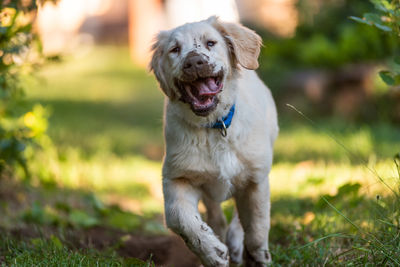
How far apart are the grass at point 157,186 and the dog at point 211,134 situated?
344 mm

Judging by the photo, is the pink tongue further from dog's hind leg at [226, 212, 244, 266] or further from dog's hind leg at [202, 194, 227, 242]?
dog's hind leg at [226, 212, 244, 266]

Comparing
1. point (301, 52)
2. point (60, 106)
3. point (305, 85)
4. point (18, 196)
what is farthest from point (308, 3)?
point (18, 196)

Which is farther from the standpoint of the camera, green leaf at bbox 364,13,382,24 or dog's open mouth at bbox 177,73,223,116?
dog's open mouth at bbox 177,73,223,116

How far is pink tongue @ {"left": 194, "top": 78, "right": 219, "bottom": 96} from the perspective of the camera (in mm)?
2855

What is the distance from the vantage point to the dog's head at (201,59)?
2.82 meters

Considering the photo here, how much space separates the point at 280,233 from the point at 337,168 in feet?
5.11

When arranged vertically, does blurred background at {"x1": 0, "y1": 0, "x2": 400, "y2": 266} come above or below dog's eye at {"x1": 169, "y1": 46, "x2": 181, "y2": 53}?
below

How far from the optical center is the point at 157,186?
5.39 m

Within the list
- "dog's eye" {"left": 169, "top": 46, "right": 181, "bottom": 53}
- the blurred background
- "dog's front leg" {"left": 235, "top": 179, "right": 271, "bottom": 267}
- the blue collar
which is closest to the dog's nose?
"dog's eye" {"left": 169, "top": 46, "right": 181, "bottom": 53}

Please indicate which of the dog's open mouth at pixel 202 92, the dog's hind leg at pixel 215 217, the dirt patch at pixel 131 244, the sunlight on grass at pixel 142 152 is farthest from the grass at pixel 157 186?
the dog's open mouth at pixel 202 92

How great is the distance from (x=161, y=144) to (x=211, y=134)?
4.25m

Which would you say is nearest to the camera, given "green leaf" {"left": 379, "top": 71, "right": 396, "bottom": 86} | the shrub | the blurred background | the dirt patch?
"green leaf" {"left": 379, "top": 71, "right": 396, "bottom": 86}

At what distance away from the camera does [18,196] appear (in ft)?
15.1

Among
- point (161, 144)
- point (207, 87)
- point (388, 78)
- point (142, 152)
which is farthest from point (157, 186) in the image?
point (388, 78)
